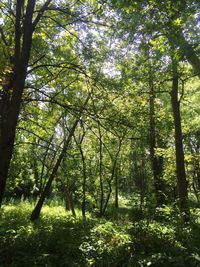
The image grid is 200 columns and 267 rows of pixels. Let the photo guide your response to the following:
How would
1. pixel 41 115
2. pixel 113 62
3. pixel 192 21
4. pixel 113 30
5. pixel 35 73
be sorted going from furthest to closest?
1. pixel 41 115
2. pixel 35 73
3. pixel 113 62
4. pixel 113 30
5. pixel 192 21

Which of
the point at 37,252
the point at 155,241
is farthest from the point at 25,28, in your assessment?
the point at 155,241

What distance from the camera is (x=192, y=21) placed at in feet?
18.3

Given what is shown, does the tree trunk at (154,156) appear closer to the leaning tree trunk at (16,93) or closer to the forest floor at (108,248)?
the forest floor at (108,248)

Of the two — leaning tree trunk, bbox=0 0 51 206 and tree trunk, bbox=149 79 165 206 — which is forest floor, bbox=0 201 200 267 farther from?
tree trunk, bbox=149 79 165 206

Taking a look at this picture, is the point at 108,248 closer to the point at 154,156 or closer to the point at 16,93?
the point at 16,93

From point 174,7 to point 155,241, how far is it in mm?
4327

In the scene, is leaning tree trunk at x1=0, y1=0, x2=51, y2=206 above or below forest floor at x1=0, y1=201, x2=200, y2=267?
above

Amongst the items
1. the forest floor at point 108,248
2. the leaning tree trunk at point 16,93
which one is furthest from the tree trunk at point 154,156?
the leaning tree trunk at point 16,93

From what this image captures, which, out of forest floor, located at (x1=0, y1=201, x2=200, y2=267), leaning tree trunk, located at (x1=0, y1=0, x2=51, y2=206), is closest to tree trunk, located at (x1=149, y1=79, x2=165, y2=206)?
forest floor, located at (x1=0, y1=201, x2=200, y2=267)

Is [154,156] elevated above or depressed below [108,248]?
above

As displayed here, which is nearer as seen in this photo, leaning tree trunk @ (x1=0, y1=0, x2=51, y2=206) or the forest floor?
the forest floor

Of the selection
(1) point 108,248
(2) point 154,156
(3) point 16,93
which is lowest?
(1) point 108,248

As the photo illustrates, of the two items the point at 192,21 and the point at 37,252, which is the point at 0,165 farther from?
the point at 192,21

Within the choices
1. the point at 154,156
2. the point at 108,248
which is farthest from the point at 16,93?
the point at 154,156
